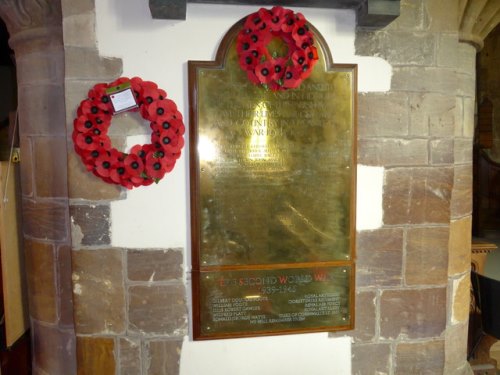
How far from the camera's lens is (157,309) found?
171cm

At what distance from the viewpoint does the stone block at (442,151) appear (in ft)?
5.88

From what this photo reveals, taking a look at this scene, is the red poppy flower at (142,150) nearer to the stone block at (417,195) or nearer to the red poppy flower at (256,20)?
the red poppy flower at (256,20)

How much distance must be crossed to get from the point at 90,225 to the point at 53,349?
2.69 feet

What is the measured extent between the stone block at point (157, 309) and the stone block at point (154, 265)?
0.04 m

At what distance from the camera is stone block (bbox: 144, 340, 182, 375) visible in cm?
Result: 172

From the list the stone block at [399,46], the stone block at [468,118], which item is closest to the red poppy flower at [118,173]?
the stone block at [399,46]

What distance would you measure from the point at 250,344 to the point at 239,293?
0.85 ft

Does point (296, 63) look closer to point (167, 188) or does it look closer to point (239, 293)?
point (167, 188)

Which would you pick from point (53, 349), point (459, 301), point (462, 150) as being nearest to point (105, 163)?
point (53, 349)

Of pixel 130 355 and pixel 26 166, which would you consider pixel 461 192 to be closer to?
pixel 130 355

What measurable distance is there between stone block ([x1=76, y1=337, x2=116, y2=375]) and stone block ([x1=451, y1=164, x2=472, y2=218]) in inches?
71.6

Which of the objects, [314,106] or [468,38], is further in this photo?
[468,38]

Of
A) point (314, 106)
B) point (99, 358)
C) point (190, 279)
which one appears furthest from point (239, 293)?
point (314, 106)

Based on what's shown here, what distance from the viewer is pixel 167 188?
1.68 m
